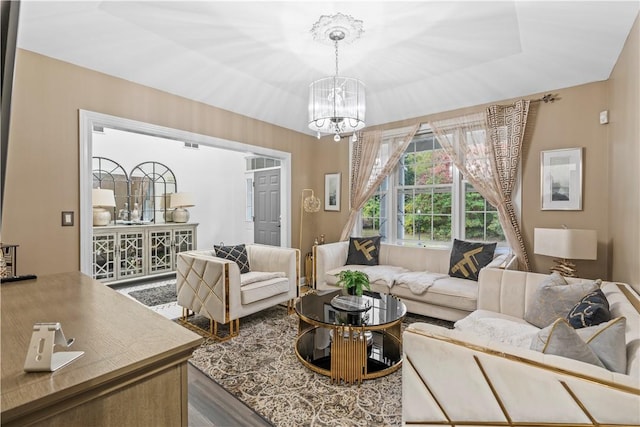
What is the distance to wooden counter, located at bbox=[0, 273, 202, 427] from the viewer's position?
27.4 inches

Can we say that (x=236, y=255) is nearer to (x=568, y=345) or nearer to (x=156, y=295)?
(x=156, y=295)

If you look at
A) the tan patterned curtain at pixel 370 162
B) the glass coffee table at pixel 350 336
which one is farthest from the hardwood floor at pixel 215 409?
the tan patterned curtain at pixel 370 162

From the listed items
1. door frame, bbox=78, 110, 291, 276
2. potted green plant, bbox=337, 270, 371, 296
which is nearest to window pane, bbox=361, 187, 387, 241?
potted green plant, bbox=337, 270, 371, 296

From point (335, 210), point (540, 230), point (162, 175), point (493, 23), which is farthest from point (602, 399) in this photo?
point (162, 175)

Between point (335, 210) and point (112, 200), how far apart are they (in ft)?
10.8

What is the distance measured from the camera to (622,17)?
2.30 meters

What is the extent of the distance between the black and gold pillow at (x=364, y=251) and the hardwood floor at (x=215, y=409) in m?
2.52

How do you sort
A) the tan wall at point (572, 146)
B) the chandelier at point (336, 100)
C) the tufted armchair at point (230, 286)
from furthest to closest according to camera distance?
the tan wall at point (572, 146), the tufted armchair at point (230, 286), the chandelier at point (336, 100)

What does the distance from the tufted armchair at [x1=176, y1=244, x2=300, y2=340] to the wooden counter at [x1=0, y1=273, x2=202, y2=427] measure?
1868 millimetres

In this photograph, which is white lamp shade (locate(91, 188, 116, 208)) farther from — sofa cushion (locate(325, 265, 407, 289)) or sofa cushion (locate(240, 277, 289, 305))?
sofa cushion (locate(325, 265, 407, 289))

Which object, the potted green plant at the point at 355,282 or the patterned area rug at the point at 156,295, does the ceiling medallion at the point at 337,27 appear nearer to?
the potted green plant at the point at 355,282

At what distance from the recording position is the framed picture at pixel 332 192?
17.0 feet

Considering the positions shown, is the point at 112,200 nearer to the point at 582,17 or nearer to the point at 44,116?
the point at 44,116

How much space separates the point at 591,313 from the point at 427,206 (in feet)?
9.18
